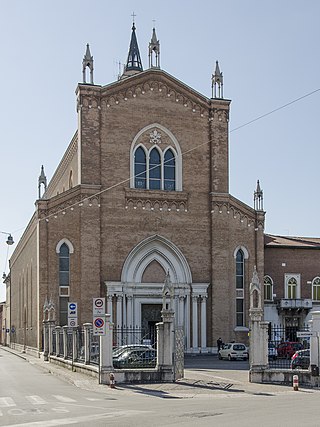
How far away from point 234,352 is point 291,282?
12.1 m

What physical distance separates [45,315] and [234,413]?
31.4 meters

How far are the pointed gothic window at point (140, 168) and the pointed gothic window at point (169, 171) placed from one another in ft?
4.71

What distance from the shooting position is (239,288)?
50250 millimetres

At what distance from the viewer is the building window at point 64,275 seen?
155 feet

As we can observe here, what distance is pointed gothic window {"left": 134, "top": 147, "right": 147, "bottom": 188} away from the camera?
160ft

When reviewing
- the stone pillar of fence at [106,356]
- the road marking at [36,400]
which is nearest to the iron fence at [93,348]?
the stone pillar of fence at [106,356]

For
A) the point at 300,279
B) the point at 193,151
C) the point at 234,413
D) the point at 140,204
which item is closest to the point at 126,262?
the point at 140,204

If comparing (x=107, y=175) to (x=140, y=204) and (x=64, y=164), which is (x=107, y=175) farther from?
(x=64, y=164)

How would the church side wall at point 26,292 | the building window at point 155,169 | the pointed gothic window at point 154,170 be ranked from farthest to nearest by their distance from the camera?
the church side wall at point 26,292, the pointed gothic window at point 154,170, the building window at point 155,169

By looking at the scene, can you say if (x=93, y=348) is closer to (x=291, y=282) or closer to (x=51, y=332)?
(x=51, y=332)

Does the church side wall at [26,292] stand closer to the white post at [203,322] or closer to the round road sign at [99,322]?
the white post at [203,322]

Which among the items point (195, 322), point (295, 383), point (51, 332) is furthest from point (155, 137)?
point (295, 383)

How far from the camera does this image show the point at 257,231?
50844 millimetres

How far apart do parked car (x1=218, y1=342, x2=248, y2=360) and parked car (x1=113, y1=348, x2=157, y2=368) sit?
16.0 meters
